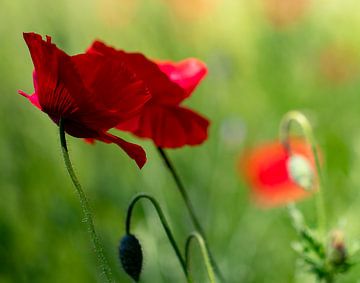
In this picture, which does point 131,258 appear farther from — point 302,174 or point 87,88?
point 302,174

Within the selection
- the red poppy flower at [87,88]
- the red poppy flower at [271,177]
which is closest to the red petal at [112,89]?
the red poppy flower at [87,88]

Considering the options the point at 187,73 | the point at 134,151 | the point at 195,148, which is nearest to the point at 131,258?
the point at 134,151

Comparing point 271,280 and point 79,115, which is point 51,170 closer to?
point 271,280

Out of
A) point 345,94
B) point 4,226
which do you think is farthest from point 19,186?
point 345,94

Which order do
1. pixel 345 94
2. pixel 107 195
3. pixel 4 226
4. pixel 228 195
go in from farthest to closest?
pixel 345 94 < pixel 228 195 < pixel 107 195 < pixel 4 226

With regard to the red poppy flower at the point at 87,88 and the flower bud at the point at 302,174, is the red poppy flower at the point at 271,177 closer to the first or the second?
the flower bud at the point at 302,174

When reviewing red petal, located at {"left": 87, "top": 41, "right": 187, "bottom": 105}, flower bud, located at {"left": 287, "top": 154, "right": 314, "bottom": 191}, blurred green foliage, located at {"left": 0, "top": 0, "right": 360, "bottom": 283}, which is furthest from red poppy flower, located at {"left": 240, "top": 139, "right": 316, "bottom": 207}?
red petal, located at {"left": 87, "top": 41, "right": 187, "bottom": 105}
